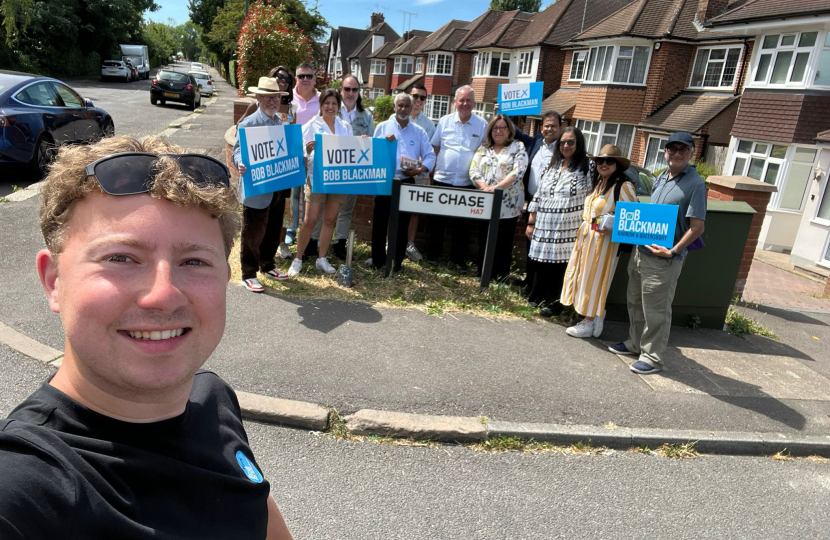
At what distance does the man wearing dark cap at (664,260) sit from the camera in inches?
188

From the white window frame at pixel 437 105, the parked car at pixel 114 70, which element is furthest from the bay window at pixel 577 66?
the parked car at pixel 114 70

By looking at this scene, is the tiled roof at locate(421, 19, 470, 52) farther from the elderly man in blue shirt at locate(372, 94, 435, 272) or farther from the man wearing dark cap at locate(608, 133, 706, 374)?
the man wearing dark cap at locate(608, 133, 706, 374)

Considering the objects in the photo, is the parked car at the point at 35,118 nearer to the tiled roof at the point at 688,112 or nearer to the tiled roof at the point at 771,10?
the tiled roof at the point at 771,10

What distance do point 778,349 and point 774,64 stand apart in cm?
1556

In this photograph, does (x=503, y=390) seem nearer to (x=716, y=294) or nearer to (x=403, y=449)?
(x=403, y=449)

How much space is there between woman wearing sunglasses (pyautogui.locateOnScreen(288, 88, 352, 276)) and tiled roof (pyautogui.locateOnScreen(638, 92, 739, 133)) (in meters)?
18.1

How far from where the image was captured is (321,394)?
13.3 feet

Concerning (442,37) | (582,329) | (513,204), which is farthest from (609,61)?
(442,37)

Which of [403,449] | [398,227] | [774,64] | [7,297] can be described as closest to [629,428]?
[403,449]

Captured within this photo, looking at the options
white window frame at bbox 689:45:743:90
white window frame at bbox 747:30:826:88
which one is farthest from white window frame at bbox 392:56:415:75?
white window frame at bbox 747:30:826:88

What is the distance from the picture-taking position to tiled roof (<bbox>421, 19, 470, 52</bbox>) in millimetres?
45750

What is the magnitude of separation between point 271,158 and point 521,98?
12.8 ft

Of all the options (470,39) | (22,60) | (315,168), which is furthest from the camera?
(470,39)

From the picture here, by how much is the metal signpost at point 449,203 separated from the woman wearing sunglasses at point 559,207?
0.46 m
